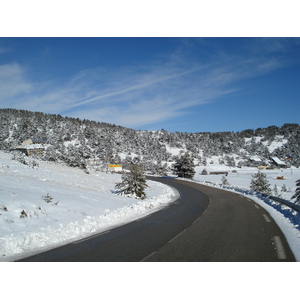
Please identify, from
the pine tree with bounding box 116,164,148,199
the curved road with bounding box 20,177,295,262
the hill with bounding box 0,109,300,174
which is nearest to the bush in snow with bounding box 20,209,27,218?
the curved road with bounding box 20,177,295,262

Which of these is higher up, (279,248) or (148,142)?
(148,142)

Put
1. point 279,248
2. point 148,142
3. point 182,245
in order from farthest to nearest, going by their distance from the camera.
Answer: point 148,142 → point 182,245 → point 279,248

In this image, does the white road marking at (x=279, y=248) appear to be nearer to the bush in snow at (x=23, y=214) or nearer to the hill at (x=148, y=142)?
the bush in snow at (x=23, y=214)

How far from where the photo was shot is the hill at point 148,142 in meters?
119

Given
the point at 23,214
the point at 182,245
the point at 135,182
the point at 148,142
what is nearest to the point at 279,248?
the point at 182,245

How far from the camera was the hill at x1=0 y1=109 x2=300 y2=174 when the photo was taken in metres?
119

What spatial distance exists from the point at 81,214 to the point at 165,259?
6624 mm

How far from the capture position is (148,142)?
159250 millimetres

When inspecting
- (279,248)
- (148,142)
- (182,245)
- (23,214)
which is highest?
(148,142)

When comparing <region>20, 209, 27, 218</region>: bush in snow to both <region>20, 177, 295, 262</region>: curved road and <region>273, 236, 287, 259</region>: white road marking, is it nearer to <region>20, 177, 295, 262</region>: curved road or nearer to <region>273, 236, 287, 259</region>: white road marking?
<region>20, 177, 295, 262</region>: curved road

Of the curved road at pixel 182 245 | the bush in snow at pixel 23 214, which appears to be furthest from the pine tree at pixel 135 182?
the bush in snow at pixel 23 214

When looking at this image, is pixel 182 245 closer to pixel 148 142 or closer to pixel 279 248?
pixel 279 248

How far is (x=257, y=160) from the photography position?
413 feet
